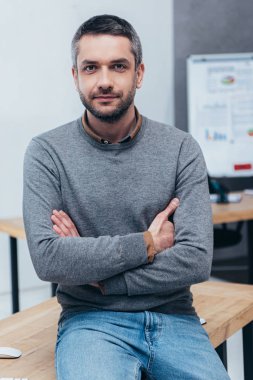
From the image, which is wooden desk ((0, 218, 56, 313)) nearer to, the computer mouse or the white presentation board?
the computer mouse

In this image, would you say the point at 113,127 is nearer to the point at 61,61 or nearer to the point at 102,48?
the point at 102,48

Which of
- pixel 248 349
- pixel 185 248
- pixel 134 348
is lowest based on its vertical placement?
pixel 248 349

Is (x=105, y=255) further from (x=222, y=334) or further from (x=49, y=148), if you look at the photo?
(x=222, y=334)

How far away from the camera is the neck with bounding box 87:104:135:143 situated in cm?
162

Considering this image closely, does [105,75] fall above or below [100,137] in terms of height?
above

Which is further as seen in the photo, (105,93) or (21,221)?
(21,221)

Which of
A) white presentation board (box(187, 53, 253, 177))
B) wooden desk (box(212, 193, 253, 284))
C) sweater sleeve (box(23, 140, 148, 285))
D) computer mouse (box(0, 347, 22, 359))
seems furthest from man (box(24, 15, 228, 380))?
white presentation board (box(187, 53, 253, 177))

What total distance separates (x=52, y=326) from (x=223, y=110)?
9.28ft

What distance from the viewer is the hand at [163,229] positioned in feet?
5.06

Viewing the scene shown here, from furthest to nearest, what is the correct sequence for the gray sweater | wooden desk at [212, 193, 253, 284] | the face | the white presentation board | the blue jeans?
the white presentation board
wooden desk at [212, 193, 253, 284]
the face
the gray sweater
the blue jeans

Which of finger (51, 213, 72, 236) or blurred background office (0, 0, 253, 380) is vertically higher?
blurred background office (0, 0, 253, 380)

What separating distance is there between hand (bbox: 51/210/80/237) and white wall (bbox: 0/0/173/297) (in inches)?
91.7

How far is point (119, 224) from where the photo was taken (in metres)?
1.53

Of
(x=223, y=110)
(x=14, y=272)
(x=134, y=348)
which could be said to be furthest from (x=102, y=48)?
(x=223, y=110)
